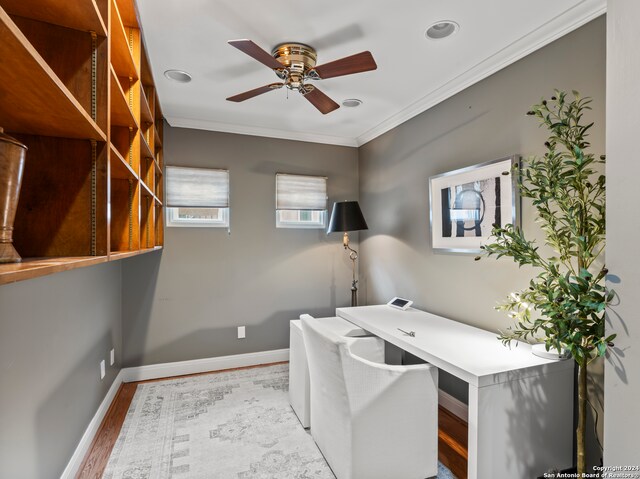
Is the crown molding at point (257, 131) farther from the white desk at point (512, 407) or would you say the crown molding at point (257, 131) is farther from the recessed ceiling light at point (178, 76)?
the white desk at point (512, 407)

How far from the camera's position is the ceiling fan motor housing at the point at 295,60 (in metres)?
2.04

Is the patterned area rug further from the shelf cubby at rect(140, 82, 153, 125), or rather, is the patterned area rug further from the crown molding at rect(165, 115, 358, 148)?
the crown molding at rect(165, 115, 358, 148)

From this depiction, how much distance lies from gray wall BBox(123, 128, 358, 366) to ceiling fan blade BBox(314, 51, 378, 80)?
6.03 ft

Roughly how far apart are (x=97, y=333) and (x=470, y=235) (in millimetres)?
2739

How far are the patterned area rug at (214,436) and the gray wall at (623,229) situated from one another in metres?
1.04

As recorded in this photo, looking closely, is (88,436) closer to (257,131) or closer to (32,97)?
(32,97)

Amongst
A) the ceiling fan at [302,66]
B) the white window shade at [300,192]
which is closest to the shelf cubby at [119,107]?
the ceiling fan at [302,66]

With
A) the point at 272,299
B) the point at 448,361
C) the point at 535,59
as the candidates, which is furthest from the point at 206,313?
the point at 535,59

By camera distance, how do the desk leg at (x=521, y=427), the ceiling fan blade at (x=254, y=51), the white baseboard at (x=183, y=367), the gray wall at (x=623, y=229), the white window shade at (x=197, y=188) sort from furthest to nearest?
the white window shade at (x=197, y=188), the white baseboard at (x=183, y=367), the ceiling fan blade at (x=254, y=51), the desk leg at (x=521, y=427), the gray wall at (x=623, y=229)

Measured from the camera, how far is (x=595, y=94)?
170cm

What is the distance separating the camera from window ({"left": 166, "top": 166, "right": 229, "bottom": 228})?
11.1 feet

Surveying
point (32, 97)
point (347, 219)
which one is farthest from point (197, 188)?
point (32, 97)

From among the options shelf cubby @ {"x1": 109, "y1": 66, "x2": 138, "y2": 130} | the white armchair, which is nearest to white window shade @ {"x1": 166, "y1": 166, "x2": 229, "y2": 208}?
shelf cubby @ {"x1": 109, "y1": 66, "x2": 138, "y2": 130}

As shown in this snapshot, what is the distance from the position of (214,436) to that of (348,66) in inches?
97.6
